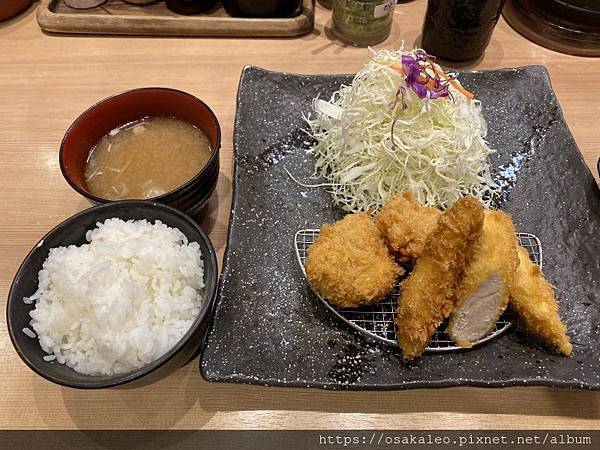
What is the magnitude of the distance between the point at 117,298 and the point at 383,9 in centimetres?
217

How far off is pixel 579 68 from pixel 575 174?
1030 millimetres

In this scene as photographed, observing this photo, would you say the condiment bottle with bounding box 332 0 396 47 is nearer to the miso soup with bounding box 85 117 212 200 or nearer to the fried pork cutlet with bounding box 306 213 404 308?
the miso soup with bounding box 85 117 212 200

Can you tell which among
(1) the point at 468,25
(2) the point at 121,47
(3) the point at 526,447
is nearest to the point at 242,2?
(2) the point at 121,47

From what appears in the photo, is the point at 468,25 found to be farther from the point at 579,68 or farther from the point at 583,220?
the point at 583,220

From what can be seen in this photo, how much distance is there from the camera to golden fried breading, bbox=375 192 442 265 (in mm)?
1854

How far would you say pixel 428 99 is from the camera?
86.6 inches

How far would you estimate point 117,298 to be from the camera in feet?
4.88

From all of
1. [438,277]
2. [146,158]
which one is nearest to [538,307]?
[438,277]

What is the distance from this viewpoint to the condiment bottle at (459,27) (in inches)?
99.6

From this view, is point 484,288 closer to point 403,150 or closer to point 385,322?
point 385,322

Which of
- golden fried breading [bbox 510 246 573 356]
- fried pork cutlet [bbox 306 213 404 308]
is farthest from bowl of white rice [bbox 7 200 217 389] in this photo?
golden fried breading [bbox 510 246 573 356]

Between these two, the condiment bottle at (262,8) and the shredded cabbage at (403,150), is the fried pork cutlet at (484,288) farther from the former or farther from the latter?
the condiment bottle at (262,8)

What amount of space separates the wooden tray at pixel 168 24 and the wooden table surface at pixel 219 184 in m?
0.05

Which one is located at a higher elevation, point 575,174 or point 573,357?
point 575,174
